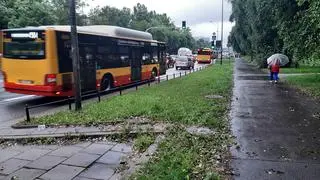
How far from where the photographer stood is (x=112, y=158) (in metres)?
7.12

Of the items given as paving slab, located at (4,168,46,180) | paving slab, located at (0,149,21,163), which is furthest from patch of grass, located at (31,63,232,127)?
paving slab, located at (4,168,46,180)

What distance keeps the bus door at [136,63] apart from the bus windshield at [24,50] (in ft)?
24.4

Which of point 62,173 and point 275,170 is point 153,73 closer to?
point 62,173

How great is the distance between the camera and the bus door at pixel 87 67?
636 inches

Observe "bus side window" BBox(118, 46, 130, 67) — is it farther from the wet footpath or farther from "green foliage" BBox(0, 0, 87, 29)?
"green foliage" BBox(0, 0, 87, 29)

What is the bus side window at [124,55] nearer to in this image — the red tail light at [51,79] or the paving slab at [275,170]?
the red tail light at [51,79]

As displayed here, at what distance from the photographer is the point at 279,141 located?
803 cm

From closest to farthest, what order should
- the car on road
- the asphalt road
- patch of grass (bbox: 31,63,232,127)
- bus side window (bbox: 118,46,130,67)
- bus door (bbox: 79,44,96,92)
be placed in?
patch of grass (bbox: 31,63,232,127) → the asphalt road → bus door (bbox: 79,44,96,92) → bus side window (bbox: 118,46,130,67) → the car on road

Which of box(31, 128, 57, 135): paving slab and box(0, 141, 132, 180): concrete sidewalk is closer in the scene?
box(0, 141, 132, 180): concrete sidewalk

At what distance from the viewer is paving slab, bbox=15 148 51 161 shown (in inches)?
286

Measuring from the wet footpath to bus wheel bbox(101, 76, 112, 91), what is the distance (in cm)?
680

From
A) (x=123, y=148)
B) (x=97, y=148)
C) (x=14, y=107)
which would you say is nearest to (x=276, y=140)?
(x=123, y=148)

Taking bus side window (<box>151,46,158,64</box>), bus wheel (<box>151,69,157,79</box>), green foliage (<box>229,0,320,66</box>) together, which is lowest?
bus wheel (<box>151,69,157,79</box>)

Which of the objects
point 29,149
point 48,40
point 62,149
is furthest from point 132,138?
point 48,40
